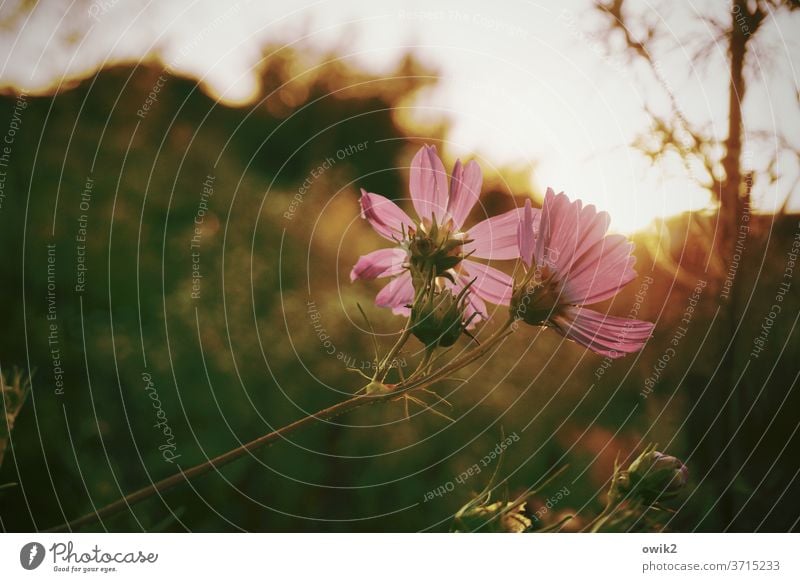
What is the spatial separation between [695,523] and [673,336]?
0.25 m

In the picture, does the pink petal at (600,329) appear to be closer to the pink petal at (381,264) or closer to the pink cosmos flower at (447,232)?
the pink cosmos flower at (447,232)

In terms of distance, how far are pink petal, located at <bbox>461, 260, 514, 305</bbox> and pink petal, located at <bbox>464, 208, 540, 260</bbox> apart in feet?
0.04

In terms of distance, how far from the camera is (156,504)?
2.81ft

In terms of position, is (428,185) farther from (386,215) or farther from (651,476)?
(651,476)

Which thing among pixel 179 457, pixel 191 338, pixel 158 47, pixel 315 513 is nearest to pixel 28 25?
pixel 158 47

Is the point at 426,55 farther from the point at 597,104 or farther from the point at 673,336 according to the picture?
the point at 673,336

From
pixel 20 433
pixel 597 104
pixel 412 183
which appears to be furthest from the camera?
pixel 597 104

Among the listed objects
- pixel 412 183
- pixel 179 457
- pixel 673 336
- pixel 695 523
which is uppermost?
pixel 412 183

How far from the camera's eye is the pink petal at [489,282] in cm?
71

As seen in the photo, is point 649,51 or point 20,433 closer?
point 20,433

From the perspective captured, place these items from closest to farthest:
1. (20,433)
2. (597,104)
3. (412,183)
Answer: (412,183)
(20,433)
(597,104)

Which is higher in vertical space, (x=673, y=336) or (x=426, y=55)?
(x=426, y=55)
